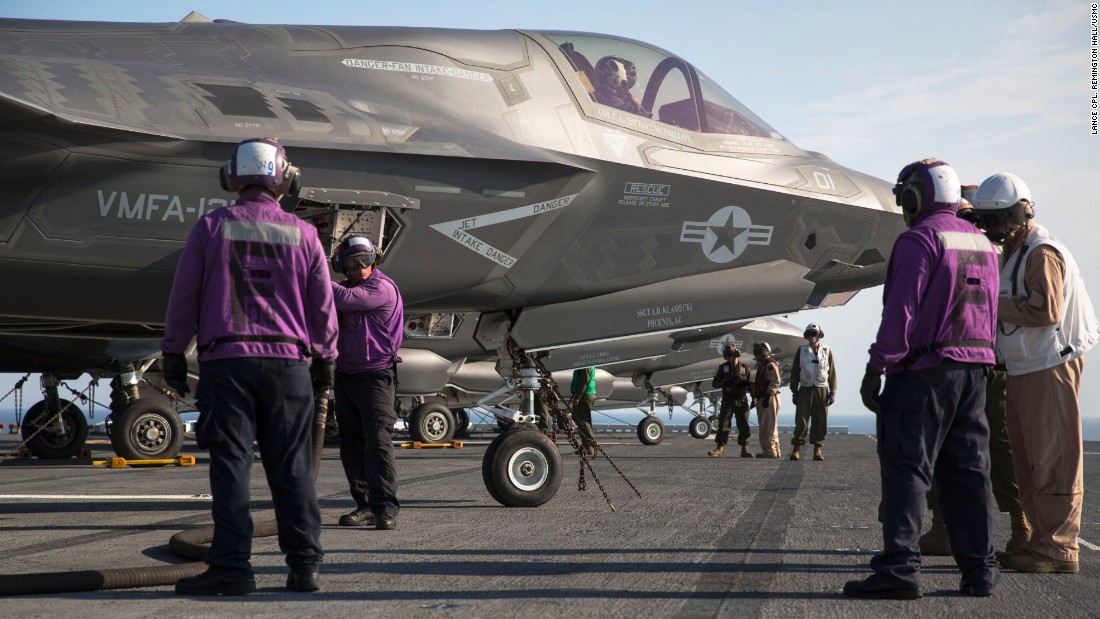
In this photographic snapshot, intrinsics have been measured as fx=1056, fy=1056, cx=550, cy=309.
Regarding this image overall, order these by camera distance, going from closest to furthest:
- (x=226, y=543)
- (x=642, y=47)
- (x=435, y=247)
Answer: (x=226, y=543), (x=435, y=247), (x=642, y=47)

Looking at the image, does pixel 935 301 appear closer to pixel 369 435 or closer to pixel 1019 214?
pixel 1019 214

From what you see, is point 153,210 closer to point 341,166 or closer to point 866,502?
point 341,166

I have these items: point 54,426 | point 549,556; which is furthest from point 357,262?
point 54,426

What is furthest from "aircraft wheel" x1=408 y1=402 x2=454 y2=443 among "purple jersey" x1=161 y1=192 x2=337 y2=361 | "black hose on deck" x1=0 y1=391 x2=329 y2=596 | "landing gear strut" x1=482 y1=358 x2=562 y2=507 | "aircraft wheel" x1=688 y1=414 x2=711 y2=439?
"purple jersey" x1=161 y1=192 x2=337 y2=361

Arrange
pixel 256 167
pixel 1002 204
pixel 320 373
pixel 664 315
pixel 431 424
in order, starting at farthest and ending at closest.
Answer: pixel 431 424
pixel 664 315
pixel 1002 204
pixel 320 373
pixel 256 167

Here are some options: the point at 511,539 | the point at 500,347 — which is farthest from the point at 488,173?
the point at 511,539

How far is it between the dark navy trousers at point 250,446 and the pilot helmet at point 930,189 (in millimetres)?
2815

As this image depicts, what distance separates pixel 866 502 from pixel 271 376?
5.96m

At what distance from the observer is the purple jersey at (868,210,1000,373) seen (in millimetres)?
4535

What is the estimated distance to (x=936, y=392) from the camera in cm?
455

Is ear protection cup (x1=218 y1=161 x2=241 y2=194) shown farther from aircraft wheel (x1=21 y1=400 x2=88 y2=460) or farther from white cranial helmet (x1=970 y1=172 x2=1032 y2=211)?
aircraft wheel (x1=21 y1=400 x2=88 y2=460)

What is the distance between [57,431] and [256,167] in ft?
45.1

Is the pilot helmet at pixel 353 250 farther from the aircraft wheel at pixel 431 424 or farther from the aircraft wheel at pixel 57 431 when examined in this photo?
the aircraft wheel at pixel 431 424

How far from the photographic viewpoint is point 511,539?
6.16 m
